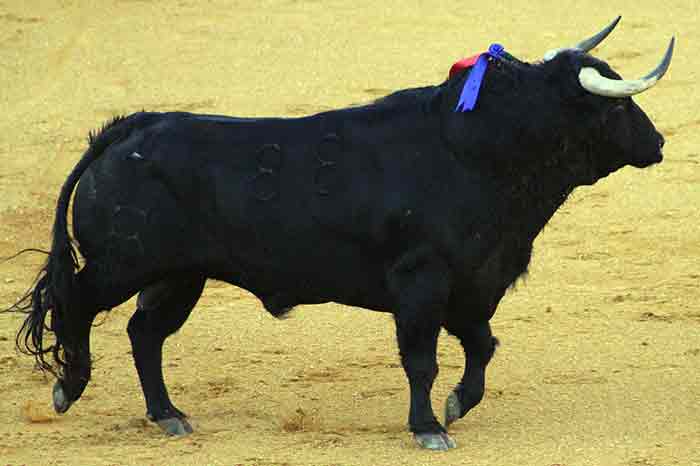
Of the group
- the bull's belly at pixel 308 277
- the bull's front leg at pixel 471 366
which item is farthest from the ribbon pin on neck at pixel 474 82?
the bull's front leg at pixel 471 366

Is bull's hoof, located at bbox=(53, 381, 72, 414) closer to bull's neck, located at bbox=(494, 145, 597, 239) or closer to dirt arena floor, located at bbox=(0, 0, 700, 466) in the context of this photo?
dirt arena floor, located at bbox=(0, 0, 700, 466)

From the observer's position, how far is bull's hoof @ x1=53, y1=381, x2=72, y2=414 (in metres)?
7.30

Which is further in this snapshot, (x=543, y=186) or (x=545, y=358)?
(x=545, y=358)

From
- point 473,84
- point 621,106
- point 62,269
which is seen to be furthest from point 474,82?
point 62,269

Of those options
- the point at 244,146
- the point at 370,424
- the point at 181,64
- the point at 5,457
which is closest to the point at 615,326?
the point at 370,424

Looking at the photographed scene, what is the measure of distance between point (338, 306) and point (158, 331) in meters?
2.20

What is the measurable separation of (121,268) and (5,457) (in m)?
0.91

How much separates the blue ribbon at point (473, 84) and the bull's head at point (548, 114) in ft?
0.10

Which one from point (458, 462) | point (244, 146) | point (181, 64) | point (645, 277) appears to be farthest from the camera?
point (181, 64)

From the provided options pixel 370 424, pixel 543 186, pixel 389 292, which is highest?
pixel 543 186

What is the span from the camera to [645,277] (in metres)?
9.56

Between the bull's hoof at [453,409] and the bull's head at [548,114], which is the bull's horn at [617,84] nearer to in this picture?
the bull's head at [548,114]

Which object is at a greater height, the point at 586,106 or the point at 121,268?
the point at 586,106

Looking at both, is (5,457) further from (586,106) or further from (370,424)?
(586,106)
